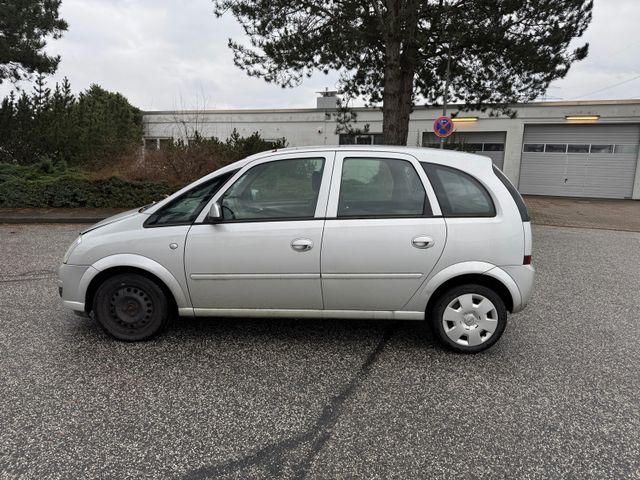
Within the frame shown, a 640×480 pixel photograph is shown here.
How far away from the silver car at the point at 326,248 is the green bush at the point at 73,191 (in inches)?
337

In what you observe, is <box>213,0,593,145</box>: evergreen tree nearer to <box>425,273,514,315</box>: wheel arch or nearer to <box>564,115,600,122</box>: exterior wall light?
<box>425,273,514,315</box>: wheel arch

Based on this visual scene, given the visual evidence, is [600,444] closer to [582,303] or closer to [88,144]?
[582,303]

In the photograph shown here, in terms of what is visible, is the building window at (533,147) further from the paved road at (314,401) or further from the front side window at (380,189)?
the front side window at (380,189)

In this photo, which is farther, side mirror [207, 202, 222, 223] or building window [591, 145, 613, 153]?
building window [591, 145, 613, 153]

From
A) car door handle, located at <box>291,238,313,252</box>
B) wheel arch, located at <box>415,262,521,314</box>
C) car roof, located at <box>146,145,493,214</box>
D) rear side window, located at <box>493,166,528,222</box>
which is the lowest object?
wheel arch, located at <box>415,262,521,314</box>

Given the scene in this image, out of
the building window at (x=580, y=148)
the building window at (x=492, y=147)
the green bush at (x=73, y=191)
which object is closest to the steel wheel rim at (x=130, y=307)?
the green bush at (x=73, y=191)

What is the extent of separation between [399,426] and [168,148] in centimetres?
1240

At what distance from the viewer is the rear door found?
11.6 feet

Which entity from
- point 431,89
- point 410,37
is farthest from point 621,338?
point 431,89

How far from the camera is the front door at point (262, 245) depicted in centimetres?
359

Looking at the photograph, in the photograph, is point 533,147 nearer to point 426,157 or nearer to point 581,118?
point 581,118

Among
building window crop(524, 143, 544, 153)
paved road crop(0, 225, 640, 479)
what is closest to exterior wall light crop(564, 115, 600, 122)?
building window crop(524, 143, 544, 153)

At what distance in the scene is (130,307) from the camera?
12.5 feet

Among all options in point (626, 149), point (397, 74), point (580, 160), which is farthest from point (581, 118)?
point (397, 74)
